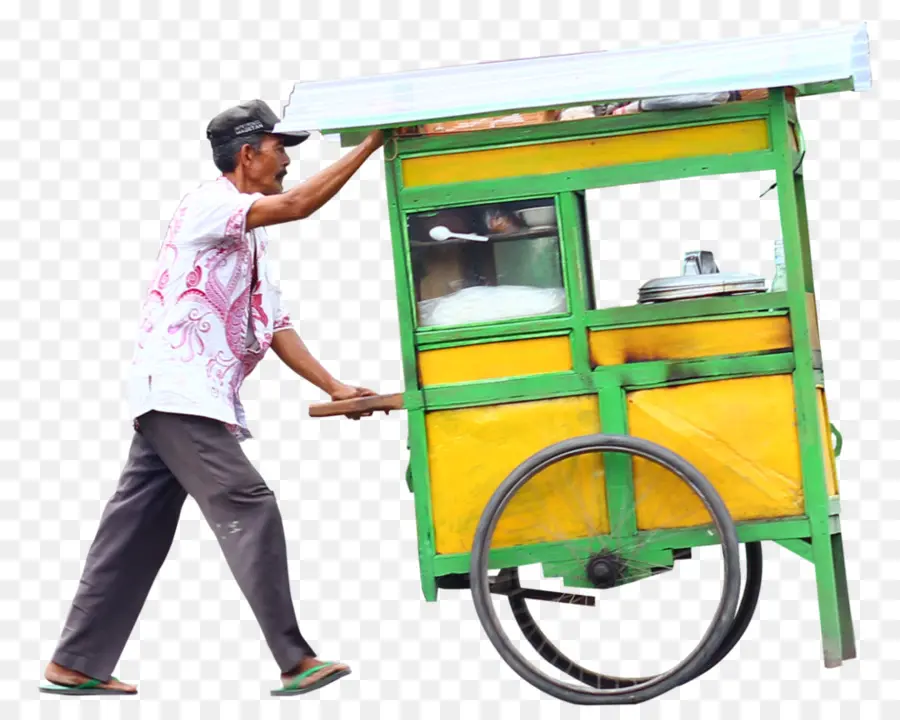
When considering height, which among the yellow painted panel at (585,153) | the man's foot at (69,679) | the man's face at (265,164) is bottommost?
the man's foot at (69,679)

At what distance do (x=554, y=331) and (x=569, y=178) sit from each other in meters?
0.52

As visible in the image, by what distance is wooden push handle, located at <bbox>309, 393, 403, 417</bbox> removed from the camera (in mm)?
6512

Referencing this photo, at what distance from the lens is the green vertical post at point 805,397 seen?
6.29 meters

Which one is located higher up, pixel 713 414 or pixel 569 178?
pixel 569 178

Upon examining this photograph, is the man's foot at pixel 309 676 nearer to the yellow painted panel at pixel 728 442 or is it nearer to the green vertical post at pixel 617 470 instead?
the green vertical post at pixel 617 470

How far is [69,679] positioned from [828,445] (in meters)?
2.90

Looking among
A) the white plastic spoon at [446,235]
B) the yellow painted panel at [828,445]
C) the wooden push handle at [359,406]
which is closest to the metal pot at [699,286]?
the yellow painted panel at [828,445]

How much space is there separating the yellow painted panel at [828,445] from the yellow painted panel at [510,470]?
82 cm

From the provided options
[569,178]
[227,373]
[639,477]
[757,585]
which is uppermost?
[569,178]

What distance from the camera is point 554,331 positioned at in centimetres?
639

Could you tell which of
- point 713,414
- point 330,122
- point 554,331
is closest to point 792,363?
point 713,414

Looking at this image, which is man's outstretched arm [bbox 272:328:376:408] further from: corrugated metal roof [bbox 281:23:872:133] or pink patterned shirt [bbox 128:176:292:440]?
corrugated metal roof [bbox 281:23:872:133]

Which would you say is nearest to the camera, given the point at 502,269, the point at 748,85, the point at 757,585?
the point at 748,85

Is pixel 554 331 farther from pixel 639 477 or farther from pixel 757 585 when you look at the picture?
pixel 757 585
